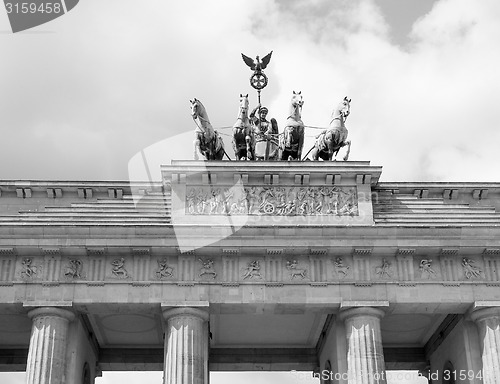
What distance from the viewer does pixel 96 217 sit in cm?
3016

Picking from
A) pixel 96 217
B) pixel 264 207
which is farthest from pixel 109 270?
pixel 264 207

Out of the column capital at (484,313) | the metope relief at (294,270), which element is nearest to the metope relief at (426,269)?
the column capital at (484,313)

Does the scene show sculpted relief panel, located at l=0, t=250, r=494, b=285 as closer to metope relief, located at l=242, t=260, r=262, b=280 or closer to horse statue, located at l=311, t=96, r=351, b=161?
metope relief, located at l=242, t=260, r=262, b=280

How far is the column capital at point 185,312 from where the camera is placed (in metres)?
28.7

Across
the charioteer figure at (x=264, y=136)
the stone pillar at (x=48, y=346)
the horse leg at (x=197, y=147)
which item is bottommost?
the stone pillar at (x=48, y=346)

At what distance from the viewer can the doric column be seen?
28628 millimetres

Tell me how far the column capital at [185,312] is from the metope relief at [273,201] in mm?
3657

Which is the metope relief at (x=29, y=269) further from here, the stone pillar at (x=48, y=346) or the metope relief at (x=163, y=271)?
the metope relief at (x=163, y=271)

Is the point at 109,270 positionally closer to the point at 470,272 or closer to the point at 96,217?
the point at 96,217

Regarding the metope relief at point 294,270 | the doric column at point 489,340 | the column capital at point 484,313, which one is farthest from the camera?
the metope relief at point 294,270

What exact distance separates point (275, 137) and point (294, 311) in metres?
8.77

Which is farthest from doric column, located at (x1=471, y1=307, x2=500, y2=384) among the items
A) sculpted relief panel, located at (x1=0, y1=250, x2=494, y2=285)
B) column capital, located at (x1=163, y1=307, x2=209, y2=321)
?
column capital, located at (x1=163, y1=307, x2=209, y2=321)

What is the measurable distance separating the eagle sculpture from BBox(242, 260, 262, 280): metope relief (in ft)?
35.9

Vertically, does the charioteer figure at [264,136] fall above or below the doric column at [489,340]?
above
